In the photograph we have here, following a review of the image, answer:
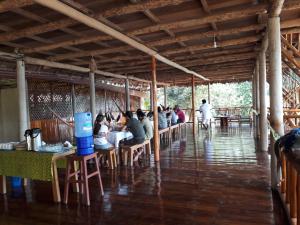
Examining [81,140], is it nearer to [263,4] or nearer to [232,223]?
[232,223]

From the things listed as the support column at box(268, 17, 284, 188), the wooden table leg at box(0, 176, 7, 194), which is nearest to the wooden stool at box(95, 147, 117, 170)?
the wooden table leg at box(0, 176, 7, 194)

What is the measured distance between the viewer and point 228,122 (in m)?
12.5

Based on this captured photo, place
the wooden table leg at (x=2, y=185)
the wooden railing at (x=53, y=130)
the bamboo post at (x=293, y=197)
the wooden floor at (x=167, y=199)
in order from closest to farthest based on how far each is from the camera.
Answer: the bamboo post at (x=293, y=197), the wooden floor at (x=167, y=199), the wooden table leg at (x=2, y=185), the wooden railing at (x=53, y=130)

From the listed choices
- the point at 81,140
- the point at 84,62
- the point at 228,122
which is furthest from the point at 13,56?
the point at 228,122

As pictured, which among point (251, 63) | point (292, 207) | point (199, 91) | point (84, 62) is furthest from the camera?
point (199, 91)

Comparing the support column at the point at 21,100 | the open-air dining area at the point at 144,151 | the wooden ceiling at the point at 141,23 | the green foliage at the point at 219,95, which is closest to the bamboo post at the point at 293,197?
the open-air dining area at the point at 144,151

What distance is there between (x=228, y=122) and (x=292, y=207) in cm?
1034

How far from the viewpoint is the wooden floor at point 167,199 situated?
2826mm

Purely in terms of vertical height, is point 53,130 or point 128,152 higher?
point 53,130

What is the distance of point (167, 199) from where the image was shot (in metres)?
3.33

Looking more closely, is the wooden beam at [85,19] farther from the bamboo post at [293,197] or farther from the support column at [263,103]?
the support column at [263,103]

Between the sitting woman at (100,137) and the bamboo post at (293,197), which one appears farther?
the sitting woman at (100,137)

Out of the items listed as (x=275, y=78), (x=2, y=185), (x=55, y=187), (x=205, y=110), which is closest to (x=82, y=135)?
(x=55, y=187)

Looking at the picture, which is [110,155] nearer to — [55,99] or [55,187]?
[55,187]
